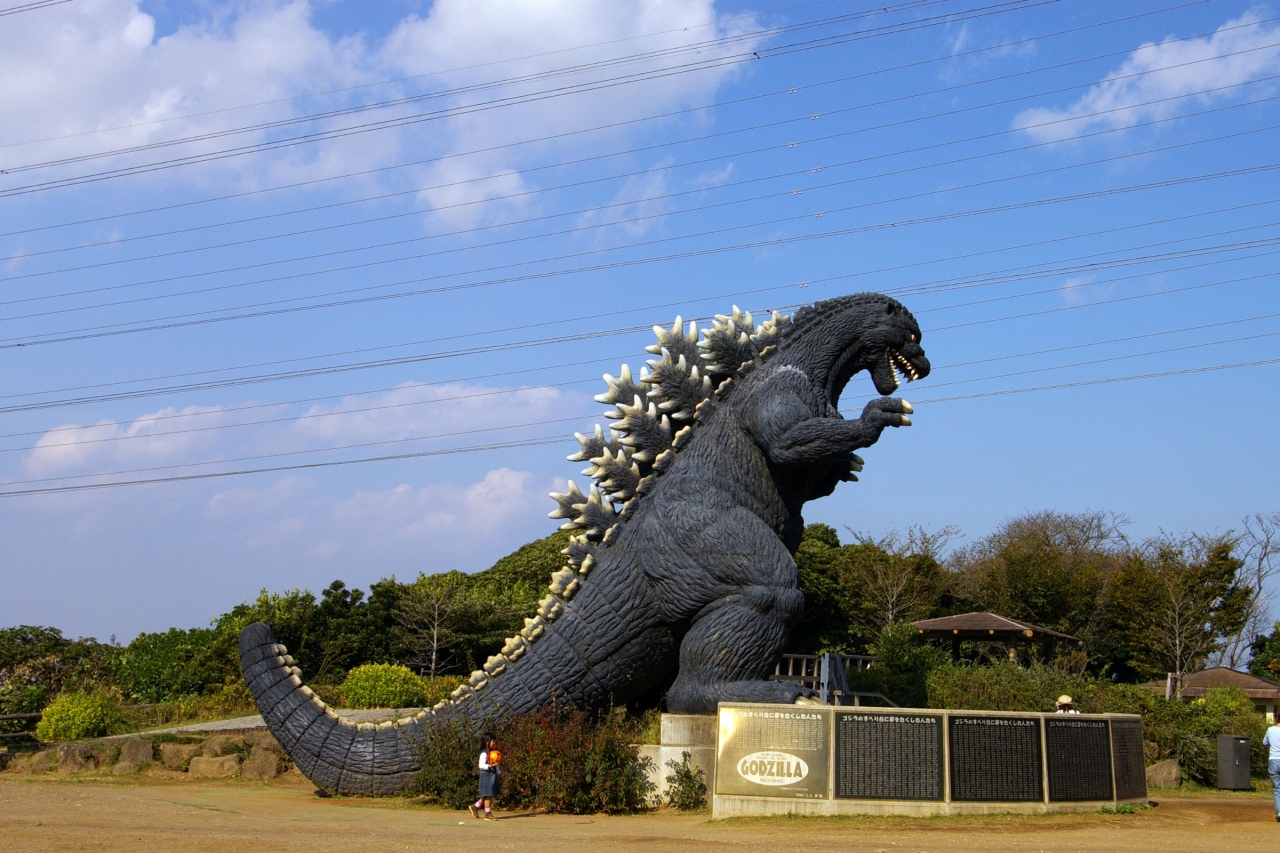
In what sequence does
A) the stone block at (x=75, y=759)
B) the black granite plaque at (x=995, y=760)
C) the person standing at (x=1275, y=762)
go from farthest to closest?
1. the stone block at (x=75, y=759)
2. the person standing at (x=1275, y=762)
3. the black granite plaque at (x=995, y=760)

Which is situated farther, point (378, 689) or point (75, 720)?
point (378, 689)

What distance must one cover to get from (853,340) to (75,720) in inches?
460

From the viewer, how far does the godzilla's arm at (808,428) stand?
9969 millimetres

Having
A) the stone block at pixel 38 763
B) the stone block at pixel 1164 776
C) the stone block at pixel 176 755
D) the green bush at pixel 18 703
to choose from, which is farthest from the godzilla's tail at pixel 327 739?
the stone block at pixel 1164 776

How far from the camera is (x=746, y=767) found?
913cm

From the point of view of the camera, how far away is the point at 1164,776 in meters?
14.0

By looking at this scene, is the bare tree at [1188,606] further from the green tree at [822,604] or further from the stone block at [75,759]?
the stone block at [75,759]

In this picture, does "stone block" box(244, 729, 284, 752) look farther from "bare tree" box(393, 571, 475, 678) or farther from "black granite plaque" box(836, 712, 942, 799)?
"bare tree" box(393, 571, 475, 678)

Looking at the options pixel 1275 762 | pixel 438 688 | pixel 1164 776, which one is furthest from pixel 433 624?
pixel 1275 762

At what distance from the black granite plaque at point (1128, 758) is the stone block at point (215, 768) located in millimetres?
9369

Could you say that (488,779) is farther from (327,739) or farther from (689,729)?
(327,739)

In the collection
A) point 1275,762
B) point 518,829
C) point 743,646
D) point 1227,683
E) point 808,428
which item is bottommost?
point 518,829

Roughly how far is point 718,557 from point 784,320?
2.85m

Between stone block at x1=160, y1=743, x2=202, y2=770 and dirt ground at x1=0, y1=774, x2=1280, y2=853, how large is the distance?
2217 millimetres
